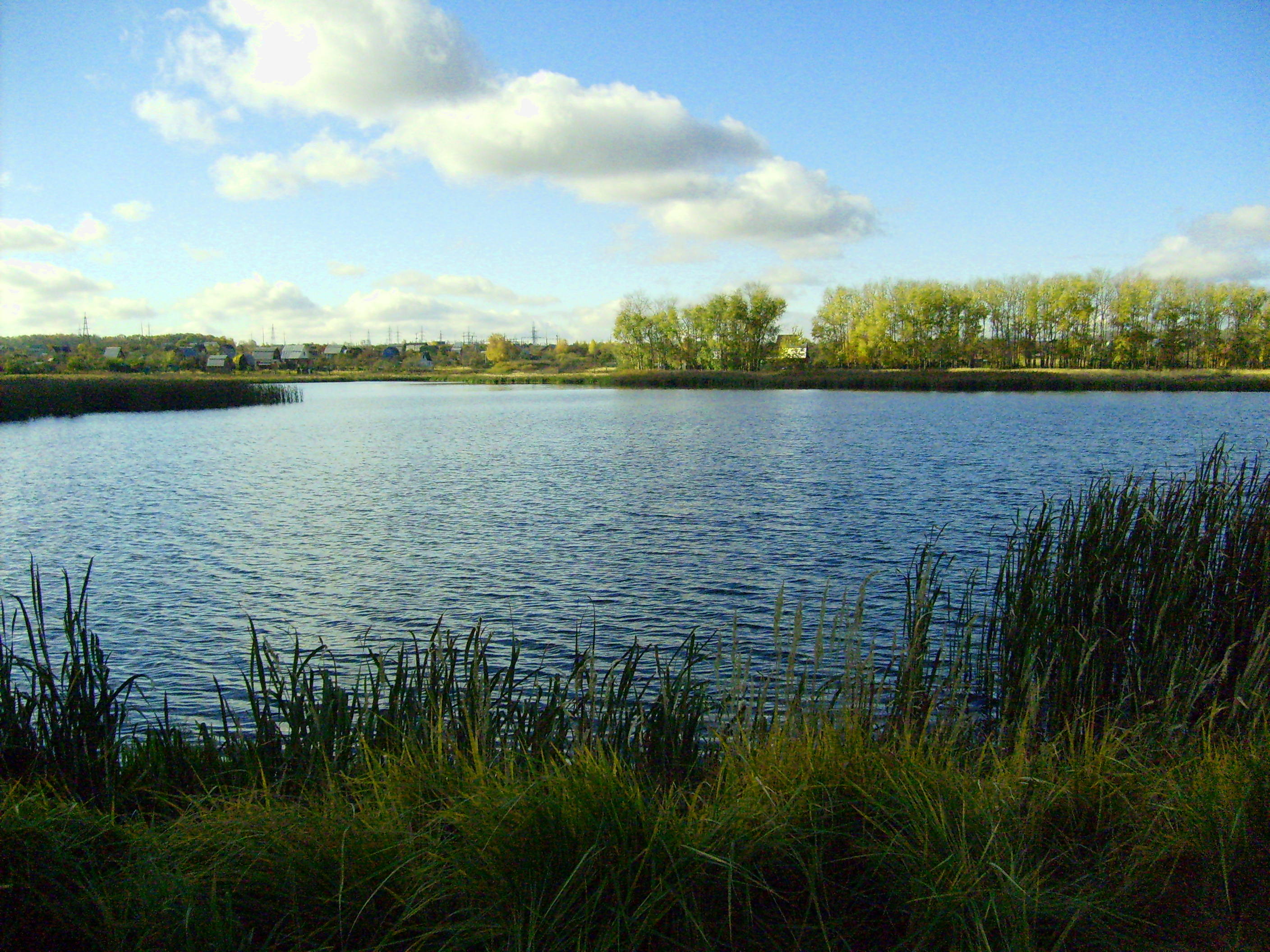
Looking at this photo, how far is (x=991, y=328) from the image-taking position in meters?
102

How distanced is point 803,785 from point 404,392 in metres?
97.0

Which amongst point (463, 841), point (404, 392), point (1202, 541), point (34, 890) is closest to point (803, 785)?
point (463, 841)

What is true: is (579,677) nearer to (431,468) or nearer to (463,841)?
(463,841)

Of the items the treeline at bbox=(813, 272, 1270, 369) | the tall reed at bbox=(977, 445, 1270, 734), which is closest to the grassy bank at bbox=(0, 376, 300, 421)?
the tall reed at bbox=(977, 445, 1270, 734)

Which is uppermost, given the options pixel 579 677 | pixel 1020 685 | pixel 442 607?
pixel 579 677

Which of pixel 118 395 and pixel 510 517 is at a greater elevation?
pixel 118 395

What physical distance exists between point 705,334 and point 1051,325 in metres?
40.4

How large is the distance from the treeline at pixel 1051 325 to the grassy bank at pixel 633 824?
9809 cm

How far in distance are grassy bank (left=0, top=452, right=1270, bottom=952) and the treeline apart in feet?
322

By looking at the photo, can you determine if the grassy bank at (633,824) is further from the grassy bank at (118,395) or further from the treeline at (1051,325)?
the treeline at (1051,325)

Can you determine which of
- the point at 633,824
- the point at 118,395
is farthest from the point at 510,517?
the point at 118,395

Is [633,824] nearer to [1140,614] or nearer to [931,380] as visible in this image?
[1140,614]

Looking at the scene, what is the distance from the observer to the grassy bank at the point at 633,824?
3.47 metres

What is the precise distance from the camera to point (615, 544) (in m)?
16.5
